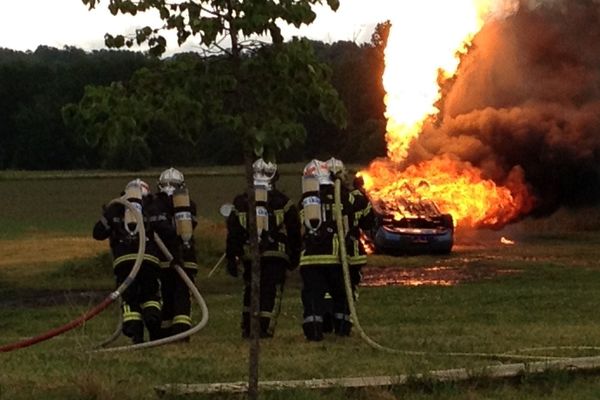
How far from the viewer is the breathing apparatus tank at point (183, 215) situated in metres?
12.3

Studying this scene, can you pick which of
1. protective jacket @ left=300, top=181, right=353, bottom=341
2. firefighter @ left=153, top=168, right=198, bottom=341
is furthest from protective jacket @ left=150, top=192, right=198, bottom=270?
protective jacket @ left=300, top=181, right=353, bottom=341

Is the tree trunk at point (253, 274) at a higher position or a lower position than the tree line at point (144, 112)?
lower

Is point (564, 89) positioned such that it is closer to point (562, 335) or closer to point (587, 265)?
point (587, 265)

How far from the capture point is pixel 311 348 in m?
11.3

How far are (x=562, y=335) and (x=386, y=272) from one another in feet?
38.9

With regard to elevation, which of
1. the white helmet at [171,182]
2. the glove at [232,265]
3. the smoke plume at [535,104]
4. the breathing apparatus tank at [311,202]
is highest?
the smoke plume at [535,104]

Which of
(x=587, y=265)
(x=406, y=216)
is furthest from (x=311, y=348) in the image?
(x=406, y=216)

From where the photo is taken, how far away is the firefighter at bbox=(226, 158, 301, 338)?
482 inches

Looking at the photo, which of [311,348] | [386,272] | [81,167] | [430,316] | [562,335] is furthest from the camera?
[81,167]

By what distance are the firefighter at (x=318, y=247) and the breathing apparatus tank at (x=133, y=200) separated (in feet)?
5.56

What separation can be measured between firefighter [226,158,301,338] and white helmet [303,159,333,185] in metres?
0.36

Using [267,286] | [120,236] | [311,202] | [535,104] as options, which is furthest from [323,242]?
[535,104]

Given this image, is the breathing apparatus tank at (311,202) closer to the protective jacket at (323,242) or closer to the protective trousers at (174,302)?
the protective jacket at (323,242)

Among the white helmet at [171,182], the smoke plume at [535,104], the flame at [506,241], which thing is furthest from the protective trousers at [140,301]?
the smoke plume at [535,104]
